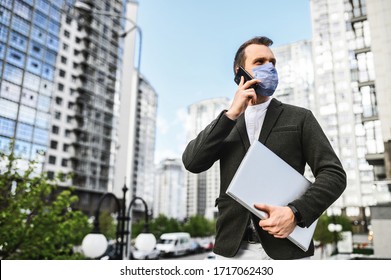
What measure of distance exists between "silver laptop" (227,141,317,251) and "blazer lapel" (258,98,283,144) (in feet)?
0.32

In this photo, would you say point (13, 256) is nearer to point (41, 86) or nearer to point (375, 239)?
point (375, 239)

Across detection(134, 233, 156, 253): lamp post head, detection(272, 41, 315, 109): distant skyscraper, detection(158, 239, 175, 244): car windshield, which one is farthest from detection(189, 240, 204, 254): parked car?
detection(272, 41, 315, 109): distant skyscraper

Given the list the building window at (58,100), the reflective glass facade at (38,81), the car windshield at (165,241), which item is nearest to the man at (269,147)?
the car windshield at (165,241)

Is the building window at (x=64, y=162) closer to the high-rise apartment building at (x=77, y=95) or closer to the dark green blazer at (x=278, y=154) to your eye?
the high-rise apartment building at (x=77, y=95)

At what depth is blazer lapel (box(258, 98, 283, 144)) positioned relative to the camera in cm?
115

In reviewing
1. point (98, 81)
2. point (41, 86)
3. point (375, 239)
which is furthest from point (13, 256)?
point (98, 81)

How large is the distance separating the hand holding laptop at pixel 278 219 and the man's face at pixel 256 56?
483mm

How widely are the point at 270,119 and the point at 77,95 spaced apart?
28582 millimetres

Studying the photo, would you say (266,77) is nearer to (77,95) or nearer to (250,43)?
(250,43)

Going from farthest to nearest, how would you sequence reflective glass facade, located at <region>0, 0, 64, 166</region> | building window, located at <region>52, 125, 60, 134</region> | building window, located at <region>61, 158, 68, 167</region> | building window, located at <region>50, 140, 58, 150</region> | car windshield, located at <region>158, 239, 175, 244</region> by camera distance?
building window, located at <region>61, 158, 68, 167</region> < building window, located at <region>52, 125, 60, 134</region> < building window, located at <region>50, 140, 58, 150</region> < reflective glass facade, located at <region>0, 0, 64, 166</region> < car windshield, located at <region>158, 239, 175, 244</region>

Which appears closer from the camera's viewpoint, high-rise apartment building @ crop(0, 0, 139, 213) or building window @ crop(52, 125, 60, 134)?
high-rise apartment building @ crop(0, 0, 139, 213)

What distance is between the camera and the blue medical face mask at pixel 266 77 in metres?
1.13

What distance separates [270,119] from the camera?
1.17m

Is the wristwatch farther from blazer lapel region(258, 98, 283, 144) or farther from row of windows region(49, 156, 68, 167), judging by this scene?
row of windows region(49, 156, 68, 167)
